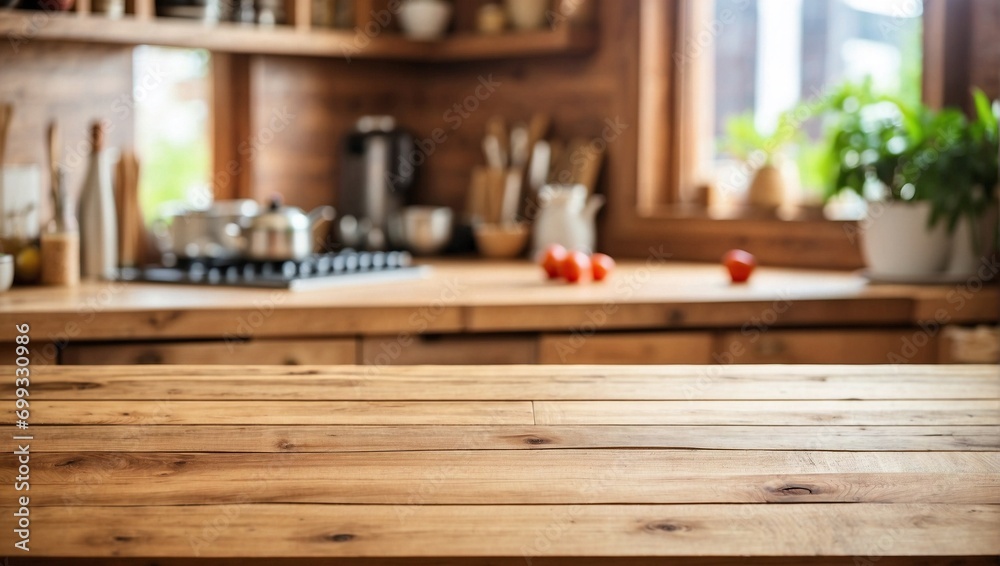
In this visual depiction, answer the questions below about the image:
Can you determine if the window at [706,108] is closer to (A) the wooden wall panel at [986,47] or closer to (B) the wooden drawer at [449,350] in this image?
(A) the wooden wall panel at [986,47]

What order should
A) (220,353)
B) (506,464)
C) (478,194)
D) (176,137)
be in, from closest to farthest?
(506,464) → (220,353) → (478,194) → (176,137)

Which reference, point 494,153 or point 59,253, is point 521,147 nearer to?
point 494,153

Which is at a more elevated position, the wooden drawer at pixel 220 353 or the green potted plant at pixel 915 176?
the green potted plant at pixel 915 176

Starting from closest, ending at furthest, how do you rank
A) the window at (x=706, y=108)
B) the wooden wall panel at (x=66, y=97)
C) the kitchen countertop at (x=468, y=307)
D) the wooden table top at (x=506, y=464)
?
the wooden table top at (x=506, y=464)
the kitchen countertop at (x=468, y=307)
the wooden wall panel at (x=66, y=97)
the window at (x=706, y=108)

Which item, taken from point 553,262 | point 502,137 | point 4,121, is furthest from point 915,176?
point 4,121

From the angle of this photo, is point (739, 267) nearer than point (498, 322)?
No

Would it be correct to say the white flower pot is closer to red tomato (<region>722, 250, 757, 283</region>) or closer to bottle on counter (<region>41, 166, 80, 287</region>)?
red tomato (<region>722, 250, 757, 283</region>)

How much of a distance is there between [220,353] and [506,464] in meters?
1.38

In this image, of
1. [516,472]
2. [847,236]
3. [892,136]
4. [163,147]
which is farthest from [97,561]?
[163,147]

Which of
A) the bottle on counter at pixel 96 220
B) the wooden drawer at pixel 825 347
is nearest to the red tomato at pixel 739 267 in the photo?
the wooden drawer at pixel 825 347

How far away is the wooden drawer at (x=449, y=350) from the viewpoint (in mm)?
2492

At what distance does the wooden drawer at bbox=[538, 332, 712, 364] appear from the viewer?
2.58m

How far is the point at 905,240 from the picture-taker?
2779mm

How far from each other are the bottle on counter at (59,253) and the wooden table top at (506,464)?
3.61 feet
